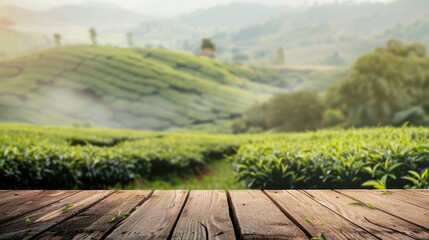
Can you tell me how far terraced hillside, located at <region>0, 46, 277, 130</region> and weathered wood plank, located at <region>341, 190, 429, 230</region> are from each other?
49684 mm

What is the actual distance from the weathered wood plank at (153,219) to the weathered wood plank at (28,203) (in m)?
0.61

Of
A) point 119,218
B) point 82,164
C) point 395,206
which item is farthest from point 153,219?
point 82,164

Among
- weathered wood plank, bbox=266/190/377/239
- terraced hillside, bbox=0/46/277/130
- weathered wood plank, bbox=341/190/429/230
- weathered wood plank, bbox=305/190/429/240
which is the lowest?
weathered wood plank, bbox=341/190/429/230

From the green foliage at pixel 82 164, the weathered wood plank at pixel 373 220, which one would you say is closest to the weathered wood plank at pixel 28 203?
the weathered wood plank at pixel 373 220

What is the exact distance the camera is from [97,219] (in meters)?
1.59

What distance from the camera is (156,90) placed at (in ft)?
197

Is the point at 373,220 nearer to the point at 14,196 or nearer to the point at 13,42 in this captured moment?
the point at 14,196

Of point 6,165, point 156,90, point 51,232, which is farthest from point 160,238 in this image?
point 156,90

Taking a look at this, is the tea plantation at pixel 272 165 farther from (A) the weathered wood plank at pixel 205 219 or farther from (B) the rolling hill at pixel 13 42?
(B) the rolling hill at pixel 13 42

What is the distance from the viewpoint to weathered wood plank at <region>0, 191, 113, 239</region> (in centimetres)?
143

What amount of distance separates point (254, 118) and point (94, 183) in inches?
979

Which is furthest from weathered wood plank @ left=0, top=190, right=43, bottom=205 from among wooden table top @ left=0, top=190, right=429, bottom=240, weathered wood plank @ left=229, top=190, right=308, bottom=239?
weathered wood plank @ left=229, top=190, right=308, bottom=239

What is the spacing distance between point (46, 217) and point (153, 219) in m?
0.56

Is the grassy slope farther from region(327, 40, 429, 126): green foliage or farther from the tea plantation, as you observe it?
the tea plantation
